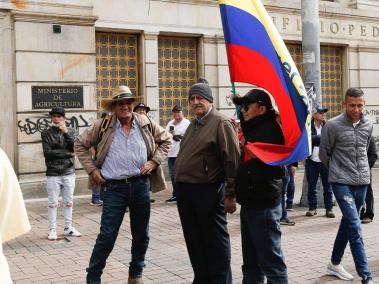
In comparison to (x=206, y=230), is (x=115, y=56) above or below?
above

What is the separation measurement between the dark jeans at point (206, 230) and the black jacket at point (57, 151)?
324 centimetres

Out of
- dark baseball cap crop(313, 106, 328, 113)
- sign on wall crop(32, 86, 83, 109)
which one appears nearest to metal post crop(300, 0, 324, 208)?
dark baseball cap crop(313, 106, 328, 113)

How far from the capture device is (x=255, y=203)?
14.1 feet

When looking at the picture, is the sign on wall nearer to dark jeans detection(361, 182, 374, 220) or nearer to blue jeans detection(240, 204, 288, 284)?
dark jeans detection(361, 182, 374, 220)

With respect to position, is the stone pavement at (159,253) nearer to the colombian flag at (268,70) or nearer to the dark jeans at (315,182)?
the dark jeans at (315,182)

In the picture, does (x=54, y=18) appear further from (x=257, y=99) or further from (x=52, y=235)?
(x=257, y=99)

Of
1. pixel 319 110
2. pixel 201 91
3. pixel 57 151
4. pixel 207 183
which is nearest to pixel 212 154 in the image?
pixel 207 183

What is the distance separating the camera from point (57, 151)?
7781mm

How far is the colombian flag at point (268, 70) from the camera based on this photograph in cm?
430

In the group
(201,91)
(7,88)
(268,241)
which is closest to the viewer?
(268,241)

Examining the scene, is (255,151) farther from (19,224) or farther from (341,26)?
(341,26)

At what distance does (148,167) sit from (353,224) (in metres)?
2.13

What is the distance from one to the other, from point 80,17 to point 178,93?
3.36 m

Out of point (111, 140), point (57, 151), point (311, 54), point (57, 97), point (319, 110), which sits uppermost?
point (311, 54)
